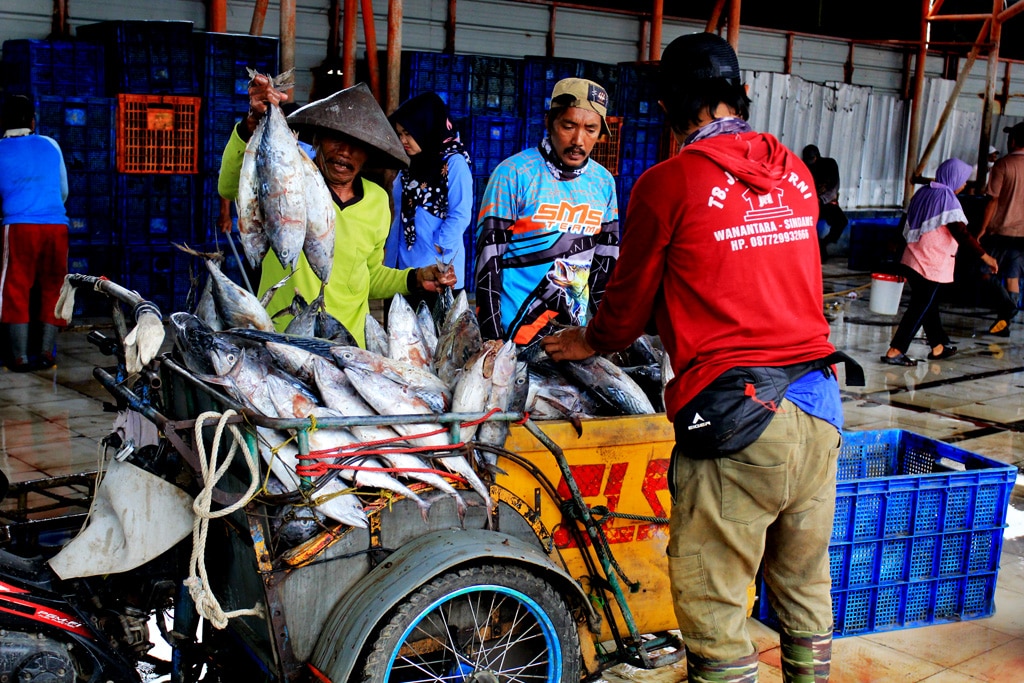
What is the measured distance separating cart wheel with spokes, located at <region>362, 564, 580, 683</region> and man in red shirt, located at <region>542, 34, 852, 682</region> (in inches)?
15.0

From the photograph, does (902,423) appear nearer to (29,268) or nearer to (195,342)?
(195,342)

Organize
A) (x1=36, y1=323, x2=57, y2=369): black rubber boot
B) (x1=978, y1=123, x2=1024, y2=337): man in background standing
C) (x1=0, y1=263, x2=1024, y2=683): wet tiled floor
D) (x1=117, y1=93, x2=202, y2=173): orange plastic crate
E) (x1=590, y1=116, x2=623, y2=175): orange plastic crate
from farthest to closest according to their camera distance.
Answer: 1. (x1=590, y1=116, x2=623, y2=175): orange plastic crate
2. (x1=978, y1=123, x2=1024, y2=337): man in background standing
3. (x1=117, y1=93, x2=202, y2=173): orange plastic crate
4. (x1=36, y1=323, x2=57, y2=369): black rubber boot
5. (x1=0, y1=263, x2=1024, y2=683): wet tiled floor

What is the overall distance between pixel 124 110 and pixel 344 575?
747 centimetres

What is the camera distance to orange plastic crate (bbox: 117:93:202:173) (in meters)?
9.13

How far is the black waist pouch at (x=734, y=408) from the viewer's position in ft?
8.39

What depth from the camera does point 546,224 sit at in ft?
13.3

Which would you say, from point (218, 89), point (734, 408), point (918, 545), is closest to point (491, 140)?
point (218, 89)

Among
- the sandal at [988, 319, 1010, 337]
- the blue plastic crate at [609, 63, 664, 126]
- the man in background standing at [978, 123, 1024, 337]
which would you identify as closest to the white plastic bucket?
the man in background standing at [978, 123, 1024, 337]

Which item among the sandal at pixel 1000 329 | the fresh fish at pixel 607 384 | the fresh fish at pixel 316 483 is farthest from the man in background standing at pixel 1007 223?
the fresh fish at pixel 316 483

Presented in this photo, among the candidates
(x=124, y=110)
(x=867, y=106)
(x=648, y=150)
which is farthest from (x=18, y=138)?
(x=867, y=106)

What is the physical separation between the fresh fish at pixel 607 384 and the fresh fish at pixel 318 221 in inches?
34.1

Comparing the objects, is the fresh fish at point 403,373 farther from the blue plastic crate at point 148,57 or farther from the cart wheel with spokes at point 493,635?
the blue plastic crate at point 148,57

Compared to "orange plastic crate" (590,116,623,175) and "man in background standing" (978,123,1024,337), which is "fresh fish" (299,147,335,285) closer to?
"orange plastic crate" (590,116,623,175)

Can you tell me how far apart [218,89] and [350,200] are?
6.16m
